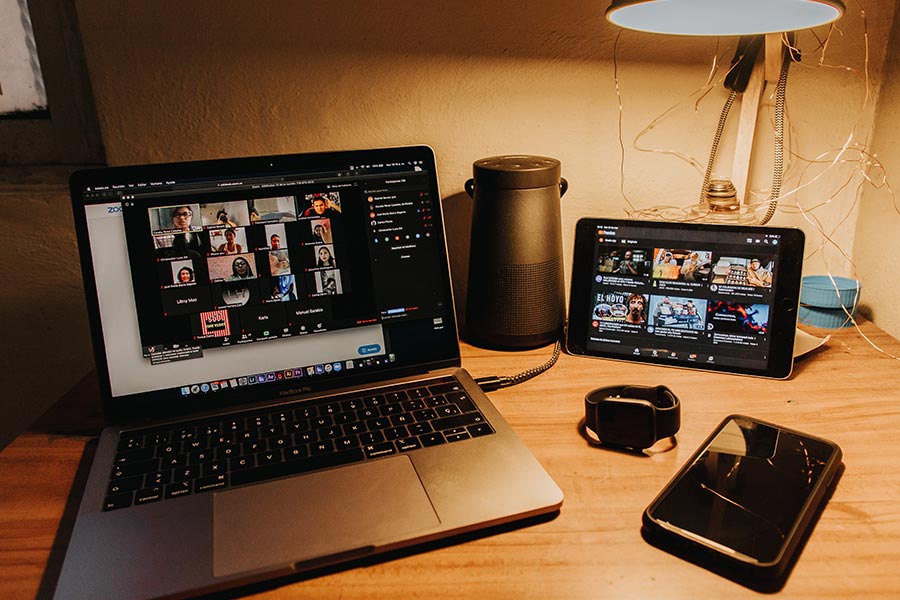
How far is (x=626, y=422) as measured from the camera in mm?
693

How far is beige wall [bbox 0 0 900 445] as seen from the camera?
0.91m

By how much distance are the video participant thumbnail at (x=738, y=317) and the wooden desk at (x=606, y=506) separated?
65 millimetres

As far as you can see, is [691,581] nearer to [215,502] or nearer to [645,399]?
[645,399]

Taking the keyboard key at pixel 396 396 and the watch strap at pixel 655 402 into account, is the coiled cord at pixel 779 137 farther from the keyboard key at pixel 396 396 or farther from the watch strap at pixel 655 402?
the keyboard key at pixel 396 396

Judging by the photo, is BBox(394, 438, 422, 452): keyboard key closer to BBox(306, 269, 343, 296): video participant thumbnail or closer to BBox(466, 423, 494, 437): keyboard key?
BBox(466, 423, 494, 437): keyboard key

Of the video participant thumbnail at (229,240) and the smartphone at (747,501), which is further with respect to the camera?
the video participant thumbnail at (229,240)

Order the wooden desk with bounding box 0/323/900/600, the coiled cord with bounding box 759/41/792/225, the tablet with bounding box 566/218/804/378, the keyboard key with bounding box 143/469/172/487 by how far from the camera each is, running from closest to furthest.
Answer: the wooden desk with bounding box 0/323/900/600, the keyboard key with bounding box 143/469/172/487, the tablet with bounding box 566/218/804/378, the coiled cord with bounding box 759/41/792/225

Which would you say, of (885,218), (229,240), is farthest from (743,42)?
(229,240)

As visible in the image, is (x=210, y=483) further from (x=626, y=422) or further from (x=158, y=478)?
(x=626, y=422)

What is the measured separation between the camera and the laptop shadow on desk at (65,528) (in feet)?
1.78

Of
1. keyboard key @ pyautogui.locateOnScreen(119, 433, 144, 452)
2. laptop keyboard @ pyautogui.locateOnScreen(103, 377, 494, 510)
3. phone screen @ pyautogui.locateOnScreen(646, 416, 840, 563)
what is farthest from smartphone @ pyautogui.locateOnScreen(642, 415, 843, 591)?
keyboard key @ pyautogui.locateOnScreen(119, 433, 144, 452)

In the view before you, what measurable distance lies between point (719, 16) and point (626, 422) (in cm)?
52

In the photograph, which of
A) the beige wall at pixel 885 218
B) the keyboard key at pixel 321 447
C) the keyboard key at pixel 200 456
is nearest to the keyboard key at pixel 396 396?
the keyboard key at pixel 321 447

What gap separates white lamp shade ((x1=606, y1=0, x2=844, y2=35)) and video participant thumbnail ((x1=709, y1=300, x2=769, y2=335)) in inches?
13.6
